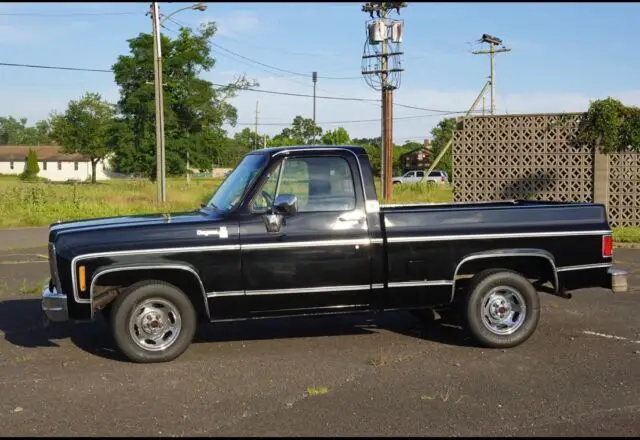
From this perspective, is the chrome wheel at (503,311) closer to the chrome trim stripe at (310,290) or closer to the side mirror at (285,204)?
the chrome trim stripe at (310,290)

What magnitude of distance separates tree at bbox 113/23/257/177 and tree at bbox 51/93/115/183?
24453 millimetres

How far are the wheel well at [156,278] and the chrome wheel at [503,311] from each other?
2.67 meters

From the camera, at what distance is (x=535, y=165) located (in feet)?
58.4

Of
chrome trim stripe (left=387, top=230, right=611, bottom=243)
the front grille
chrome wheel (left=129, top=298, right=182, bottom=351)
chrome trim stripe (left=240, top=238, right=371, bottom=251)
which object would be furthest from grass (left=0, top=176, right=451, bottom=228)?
chrome trim stripe (left=387, top=230, right=611, bottom=243)

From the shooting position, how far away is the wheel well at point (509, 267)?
22.0 feet

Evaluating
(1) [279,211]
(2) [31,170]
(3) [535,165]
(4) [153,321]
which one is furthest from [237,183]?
(2) [31,170]

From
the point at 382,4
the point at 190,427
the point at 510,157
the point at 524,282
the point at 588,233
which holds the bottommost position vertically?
the point at 190,427

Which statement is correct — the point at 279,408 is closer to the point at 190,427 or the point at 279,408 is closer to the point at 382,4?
the point at 190,427

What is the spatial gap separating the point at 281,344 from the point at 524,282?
8.01ft

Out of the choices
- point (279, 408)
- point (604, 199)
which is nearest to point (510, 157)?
point (604, 199)

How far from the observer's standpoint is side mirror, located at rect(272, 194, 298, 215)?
6.20 meters

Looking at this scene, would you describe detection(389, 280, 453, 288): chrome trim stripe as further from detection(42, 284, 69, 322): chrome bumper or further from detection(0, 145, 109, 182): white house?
detection(0, 145, 109, 182): white house

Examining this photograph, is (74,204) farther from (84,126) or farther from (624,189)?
(84,126)

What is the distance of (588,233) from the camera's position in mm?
6852
